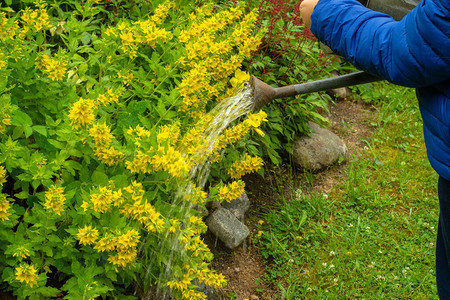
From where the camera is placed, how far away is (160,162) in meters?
1.74

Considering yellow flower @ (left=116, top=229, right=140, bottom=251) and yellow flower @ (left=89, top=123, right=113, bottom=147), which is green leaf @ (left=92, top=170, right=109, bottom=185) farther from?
yellow flower @ (left=116, top=229, right=140, bottom=251)

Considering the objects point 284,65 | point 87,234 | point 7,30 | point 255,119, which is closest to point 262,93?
point 255,119

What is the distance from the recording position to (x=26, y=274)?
1.67 m

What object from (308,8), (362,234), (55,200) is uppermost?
(308,8)

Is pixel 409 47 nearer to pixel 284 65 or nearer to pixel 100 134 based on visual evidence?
pixel 100 134

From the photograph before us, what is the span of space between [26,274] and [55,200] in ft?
0.93

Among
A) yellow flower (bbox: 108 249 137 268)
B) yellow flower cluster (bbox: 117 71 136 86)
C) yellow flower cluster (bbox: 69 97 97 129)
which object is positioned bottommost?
yellow flower (bbox: 108 249 137 268)

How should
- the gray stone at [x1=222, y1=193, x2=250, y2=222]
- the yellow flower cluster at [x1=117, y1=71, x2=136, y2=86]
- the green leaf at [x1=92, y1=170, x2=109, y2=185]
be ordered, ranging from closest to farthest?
1. the green leaf at [x1=92, y1=170, x2=109, y2=185]
2. the yellow flower cluster at [x1=117, y1=71, x2=136, y2=86]
3. the gray stone at [x1=222, y1=193, x2=250, y2=222]

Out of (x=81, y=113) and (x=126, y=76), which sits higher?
(x=81, y=113)

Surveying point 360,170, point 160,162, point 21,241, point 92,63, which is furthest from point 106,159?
point 360,170

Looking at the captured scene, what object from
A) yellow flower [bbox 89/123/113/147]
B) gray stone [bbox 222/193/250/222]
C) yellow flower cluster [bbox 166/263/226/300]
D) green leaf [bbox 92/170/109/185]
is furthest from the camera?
gray stone [bbox 222/193/250/222]

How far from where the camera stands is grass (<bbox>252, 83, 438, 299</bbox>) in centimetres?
285

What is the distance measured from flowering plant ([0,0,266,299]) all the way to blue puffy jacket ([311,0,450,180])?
596 mm

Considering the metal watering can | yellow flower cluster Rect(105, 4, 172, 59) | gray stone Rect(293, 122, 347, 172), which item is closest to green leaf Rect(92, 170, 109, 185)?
yellow flower cluster Rect(105, 4, 172, 59)
